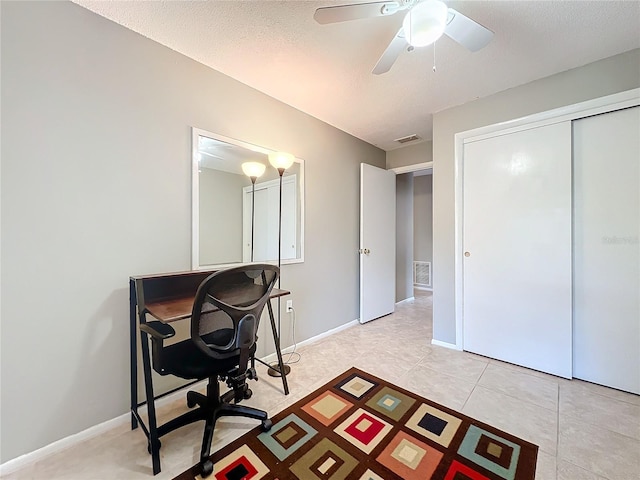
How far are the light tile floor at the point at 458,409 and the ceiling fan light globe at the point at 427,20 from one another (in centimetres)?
217

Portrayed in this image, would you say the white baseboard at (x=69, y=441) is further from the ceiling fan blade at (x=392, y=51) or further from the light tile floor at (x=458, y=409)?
the ceiling fan blade at (x=392, y=51)

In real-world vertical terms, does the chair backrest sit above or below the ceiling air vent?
below

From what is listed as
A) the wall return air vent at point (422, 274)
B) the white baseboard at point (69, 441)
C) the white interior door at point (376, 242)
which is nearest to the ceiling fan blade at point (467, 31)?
the white interior door at point (376, 242)

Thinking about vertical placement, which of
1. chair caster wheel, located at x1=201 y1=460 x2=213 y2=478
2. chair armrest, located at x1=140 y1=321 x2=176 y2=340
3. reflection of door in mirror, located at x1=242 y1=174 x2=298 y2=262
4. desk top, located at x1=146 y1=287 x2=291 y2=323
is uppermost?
reflection of door in mirror, located at x1=242 y1=174 x2=298 y2=262

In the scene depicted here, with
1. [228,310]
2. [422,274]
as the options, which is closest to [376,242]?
[228,310]

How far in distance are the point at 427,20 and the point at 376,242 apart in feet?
8.43

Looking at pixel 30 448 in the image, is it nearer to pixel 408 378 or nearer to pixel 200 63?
pixel 408 378

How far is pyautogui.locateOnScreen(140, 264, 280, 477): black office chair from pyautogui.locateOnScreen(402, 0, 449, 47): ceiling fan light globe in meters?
1.40

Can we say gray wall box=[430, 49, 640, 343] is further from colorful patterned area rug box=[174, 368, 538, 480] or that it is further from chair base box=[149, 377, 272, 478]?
chair base box=[149, 377, 272, 478]

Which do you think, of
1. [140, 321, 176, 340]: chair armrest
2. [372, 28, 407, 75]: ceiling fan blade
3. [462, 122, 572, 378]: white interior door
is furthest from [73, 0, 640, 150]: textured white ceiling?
[140, 321, 176, 340]: chair armrest

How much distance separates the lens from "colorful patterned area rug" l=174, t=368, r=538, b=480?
50.2 inches

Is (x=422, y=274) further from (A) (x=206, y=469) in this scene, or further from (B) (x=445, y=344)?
(A) (x=206, y=469)

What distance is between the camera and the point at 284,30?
1.65 meters

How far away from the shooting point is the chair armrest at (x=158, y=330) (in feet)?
4.22
